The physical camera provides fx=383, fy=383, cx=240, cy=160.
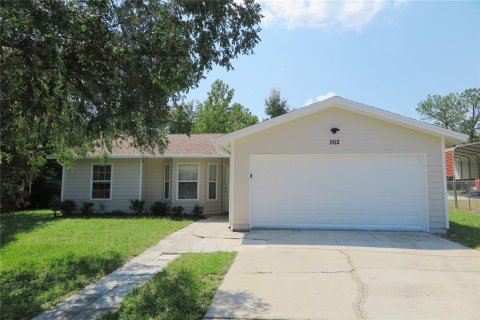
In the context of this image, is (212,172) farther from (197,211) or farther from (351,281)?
(351,281)

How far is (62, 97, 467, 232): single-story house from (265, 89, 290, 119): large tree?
24.8 meters

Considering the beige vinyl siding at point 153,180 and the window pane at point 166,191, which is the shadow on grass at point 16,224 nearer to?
the beige vinyl siding at point 153,180

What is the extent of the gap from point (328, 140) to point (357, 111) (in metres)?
1.19

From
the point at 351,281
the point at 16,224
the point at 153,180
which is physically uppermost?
the point at 153,180

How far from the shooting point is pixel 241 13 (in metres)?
5.89

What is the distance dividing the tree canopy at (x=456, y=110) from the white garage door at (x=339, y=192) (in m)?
53.8

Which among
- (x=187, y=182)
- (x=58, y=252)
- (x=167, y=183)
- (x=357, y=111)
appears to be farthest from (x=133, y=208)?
(x=357, y=111)

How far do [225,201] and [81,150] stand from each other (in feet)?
29.6

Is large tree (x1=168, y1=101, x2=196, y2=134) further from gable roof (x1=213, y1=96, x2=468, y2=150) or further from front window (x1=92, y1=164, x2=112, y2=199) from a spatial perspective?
front window (x1=92, y1=164, x2=112, y2=199)

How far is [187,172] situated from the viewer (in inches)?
667

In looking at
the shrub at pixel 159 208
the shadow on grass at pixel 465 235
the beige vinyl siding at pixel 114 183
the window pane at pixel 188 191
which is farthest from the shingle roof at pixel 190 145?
the shadow on grass at pixel 465 235

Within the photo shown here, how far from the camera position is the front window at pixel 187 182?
1681cm

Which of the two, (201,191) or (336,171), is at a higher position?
(336,171)

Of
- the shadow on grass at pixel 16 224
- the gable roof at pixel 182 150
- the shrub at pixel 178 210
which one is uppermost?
the gable roof at pixel 182 150
